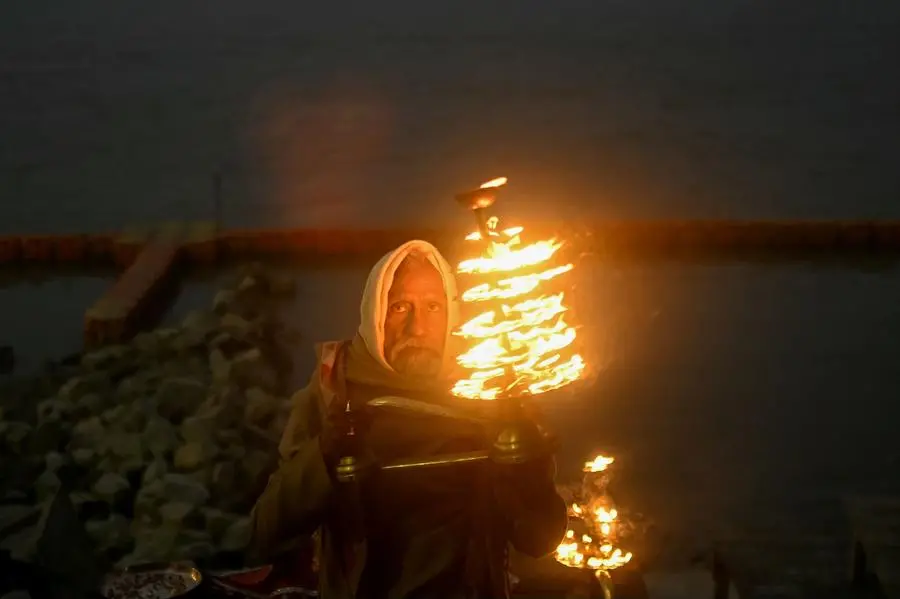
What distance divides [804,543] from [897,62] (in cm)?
160

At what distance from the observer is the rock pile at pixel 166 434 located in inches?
111

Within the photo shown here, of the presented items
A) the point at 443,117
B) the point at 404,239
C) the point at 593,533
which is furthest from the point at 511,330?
the point at 443,117

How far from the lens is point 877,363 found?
123 inches

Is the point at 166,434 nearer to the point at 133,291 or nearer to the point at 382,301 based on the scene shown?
the point at 133,291

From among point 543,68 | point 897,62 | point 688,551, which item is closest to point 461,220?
point 543,68

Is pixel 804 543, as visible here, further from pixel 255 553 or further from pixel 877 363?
pixel 255 553

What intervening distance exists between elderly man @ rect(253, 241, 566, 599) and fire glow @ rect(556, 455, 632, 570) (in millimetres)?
537

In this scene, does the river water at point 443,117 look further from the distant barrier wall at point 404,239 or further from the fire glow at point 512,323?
the fire glow at point 512,323

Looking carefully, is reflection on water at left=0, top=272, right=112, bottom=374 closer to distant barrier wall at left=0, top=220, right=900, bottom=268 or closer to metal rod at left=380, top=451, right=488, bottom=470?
distant barrier wall at left=0, top=220, right=900, bottom=268

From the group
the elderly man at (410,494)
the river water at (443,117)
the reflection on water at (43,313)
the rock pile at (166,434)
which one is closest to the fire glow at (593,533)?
the elderly man at (410,494)

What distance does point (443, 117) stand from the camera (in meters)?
3.51

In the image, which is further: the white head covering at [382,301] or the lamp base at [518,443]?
the white head covering at [382,301]

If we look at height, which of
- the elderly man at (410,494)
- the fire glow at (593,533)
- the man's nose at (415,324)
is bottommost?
the fire glow at (593,533)

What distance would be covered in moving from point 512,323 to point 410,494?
421 mm
